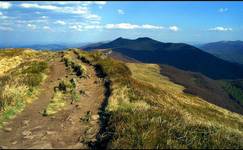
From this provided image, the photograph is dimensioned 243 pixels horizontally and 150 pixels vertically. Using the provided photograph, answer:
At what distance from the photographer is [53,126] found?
646 inches

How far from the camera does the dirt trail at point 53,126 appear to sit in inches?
551

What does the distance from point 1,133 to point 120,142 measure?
21.9 feet

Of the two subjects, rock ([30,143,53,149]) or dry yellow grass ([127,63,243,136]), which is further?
dry yellow grass ([127,63,243,136])

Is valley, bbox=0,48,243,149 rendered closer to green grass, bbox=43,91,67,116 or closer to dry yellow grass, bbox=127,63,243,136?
green grass, bbox=43,91,67,116

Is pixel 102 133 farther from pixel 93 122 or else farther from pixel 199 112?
pixel 199 112

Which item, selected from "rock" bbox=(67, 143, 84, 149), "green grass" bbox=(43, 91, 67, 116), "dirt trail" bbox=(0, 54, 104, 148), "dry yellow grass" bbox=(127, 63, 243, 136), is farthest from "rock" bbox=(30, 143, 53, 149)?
"dry yellow grass" bbox=(127, 63, 243, 136)

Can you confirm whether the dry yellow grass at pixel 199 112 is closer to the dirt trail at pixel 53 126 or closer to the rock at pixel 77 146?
the dirt trail at pixel 53 126

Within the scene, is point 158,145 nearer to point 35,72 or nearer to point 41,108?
point 41,108

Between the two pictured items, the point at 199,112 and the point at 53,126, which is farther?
the point at 199,112

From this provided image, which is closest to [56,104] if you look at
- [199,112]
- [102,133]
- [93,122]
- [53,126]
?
[53,126]

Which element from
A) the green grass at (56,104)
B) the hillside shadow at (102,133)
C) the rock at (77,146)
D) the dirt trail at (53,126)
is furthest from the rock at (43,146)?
the green grass at (56,104)

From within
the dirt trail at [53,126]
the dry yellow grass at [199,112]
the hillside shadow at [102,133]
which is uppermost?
the hillside shadow at [102,133]

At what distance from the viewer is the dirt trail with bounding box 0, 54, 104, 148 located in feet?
45.9

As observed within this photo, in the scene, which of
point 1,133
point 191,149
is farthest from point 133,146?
point 1,133
